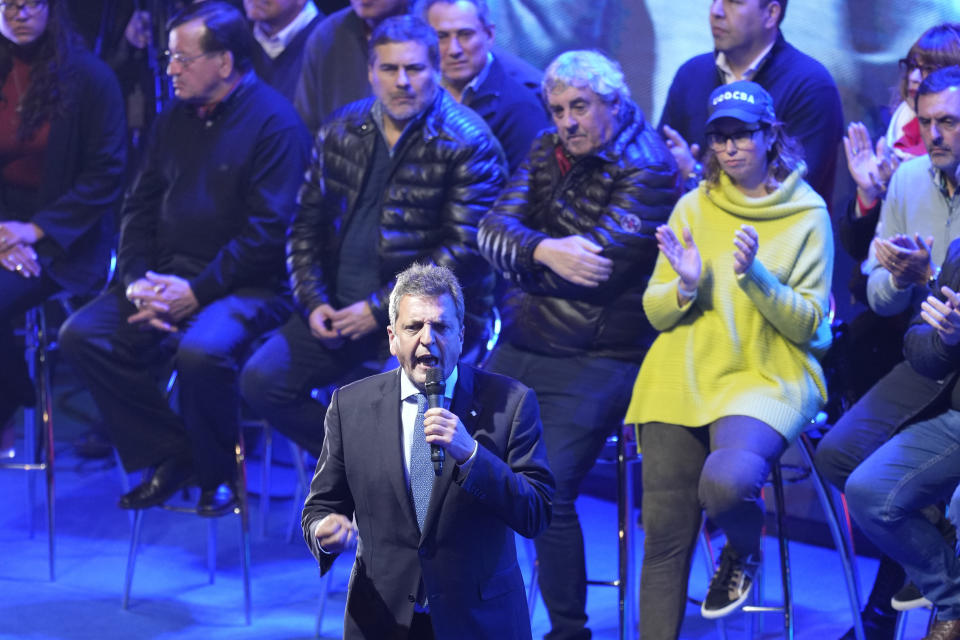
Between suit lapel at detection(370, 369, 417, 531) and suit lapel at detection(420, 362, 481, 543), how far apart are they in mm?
43

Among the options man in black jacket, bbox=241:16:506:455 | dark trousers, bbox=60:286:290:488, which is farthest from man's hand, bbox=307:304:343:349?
dark trousers, bbox=60:286:290:488

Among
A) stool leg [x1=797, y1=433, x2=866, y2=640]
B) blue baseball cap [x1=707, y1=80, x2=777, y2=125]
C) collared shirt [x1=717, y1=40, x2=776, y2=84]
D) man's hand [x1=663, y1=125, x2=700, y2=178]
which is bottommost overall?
stool leg [x1=797, y1=433, x2=866, y2=640]

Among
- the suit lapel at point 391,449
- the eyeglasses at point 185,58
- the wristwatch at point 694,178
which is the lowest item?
the suit lapel at point 391,449

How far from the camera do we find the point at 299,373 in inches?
171

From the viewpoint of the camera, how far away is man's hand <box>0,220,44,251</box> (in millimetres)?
4887

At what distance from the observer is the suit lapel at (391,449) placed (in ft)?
8.64

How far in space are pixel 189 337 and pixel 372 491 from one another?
1.92 metres

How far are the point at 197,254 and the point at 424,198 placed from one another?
0.95 meters

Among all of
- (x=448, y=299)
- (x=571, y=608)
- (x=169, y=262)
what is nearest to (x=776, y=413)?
(x=571, y=608)

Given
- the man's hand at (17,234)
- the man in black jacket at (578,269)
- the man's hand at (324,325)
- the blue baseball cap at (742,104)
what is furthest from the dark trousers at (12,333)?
the blue baseball cap at (742,104)

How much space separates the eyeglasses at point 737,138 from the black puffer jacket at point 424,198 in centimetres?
92

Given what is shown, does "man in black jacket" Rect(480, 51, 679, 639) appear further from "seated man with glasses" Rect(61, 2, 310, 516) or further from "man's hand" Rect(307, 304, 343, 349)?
"seated man with glasses" Rect(61, 2, 310, 516)

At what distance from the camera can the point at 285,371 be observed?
4.32 meters

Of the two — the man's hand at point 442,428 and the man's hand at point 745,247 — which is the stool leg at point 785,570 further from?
the man's hand at point 442,428
